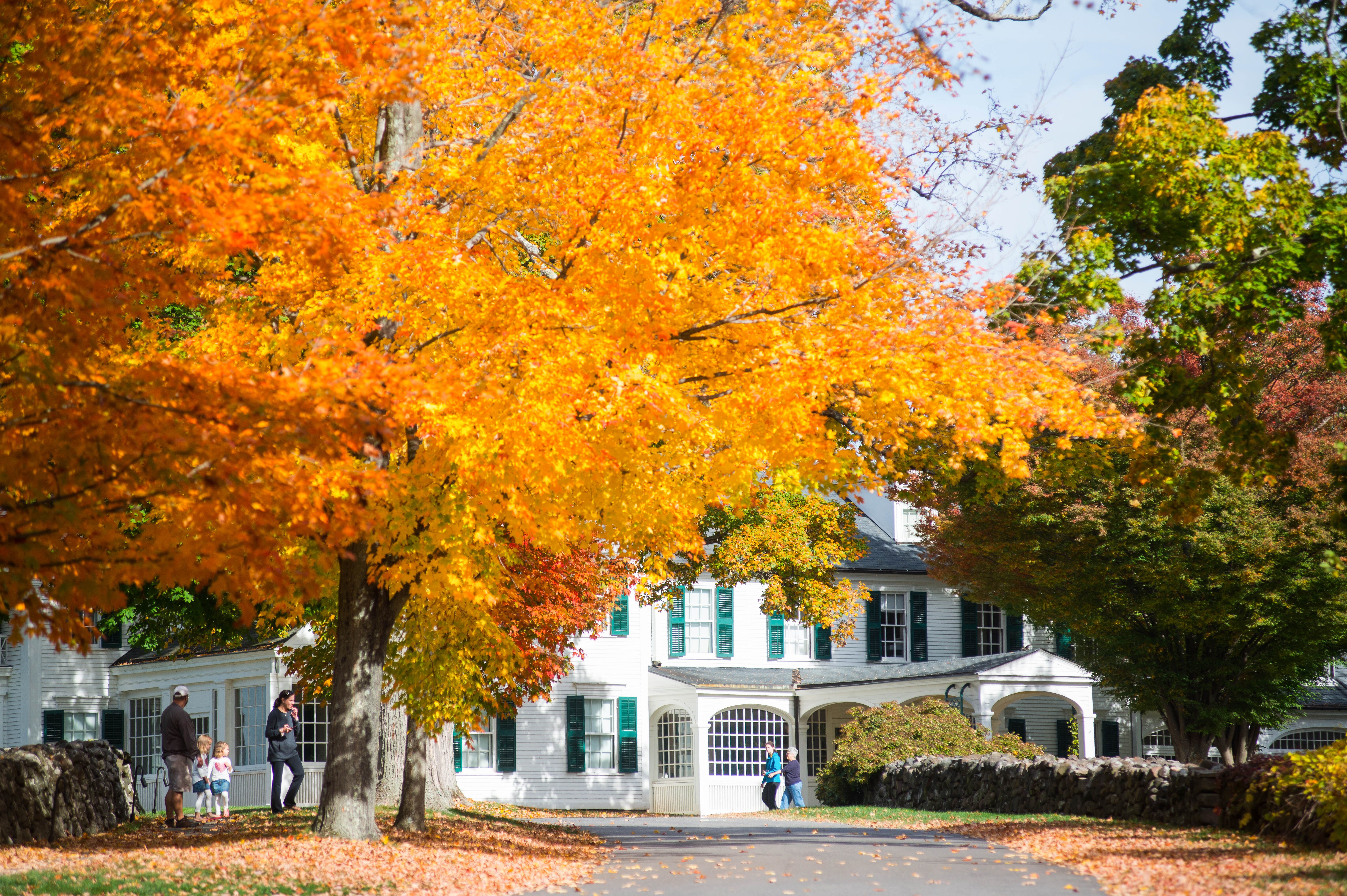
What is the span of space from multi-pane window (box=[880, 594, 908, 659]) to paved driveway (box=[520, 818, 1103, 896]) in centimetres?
1777

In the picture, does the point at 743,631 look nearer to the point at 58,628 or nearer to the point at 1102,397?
the point at 1102,397

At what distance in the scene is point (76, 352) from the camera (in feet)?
24.6

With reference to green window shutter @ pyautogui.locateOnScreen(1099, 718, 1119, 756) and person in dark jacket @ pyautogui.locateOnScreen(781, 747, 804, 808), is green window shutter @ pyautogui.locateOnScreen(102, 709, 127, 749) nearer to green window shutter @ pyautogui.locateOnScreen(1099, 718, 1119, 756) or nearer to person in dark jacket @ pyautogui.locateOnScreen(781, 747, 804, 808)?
person in dark jacket @ pyautogui.locateOnScreen(781, 747, 804, 808)

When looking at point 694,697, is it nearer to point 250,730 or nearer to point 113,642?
point 250,730

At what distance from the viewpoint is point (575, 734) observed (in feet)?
101

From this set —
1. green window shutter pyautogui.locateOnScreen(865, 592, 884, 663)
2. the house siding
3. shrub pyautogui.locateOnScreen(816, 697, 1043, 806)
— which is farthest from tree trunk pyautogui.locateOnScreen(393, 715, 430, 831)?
green window shutter pyautogui.locateOnScreen(865, 592, 884, 663)

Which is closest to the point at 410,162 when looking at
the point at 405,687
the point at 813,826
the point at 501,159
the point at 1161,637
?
the point at 501,159

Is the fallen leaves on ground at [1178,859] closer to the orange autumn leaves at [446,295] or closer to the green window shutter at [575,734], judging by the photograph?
the orange autumn leaves at [446,295]

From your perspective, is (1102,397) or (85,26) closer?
(85,26)

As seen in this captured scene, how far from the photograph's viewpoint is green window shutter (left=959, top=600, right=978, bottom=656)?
117 ft

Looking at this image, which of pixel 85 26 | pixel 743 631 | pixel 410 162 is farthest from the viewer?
pixel 743 631

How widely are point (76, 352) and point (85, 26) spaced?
6.18ft

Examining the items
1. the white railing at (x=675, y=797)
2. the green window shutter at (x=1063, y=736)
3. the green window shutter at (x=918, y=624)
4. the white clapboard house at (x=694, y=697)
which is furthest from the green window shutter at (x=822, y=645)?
the green window shutter at (x=1063, y=736)

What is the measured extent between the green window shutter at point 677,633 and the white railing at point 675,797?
331 cm
